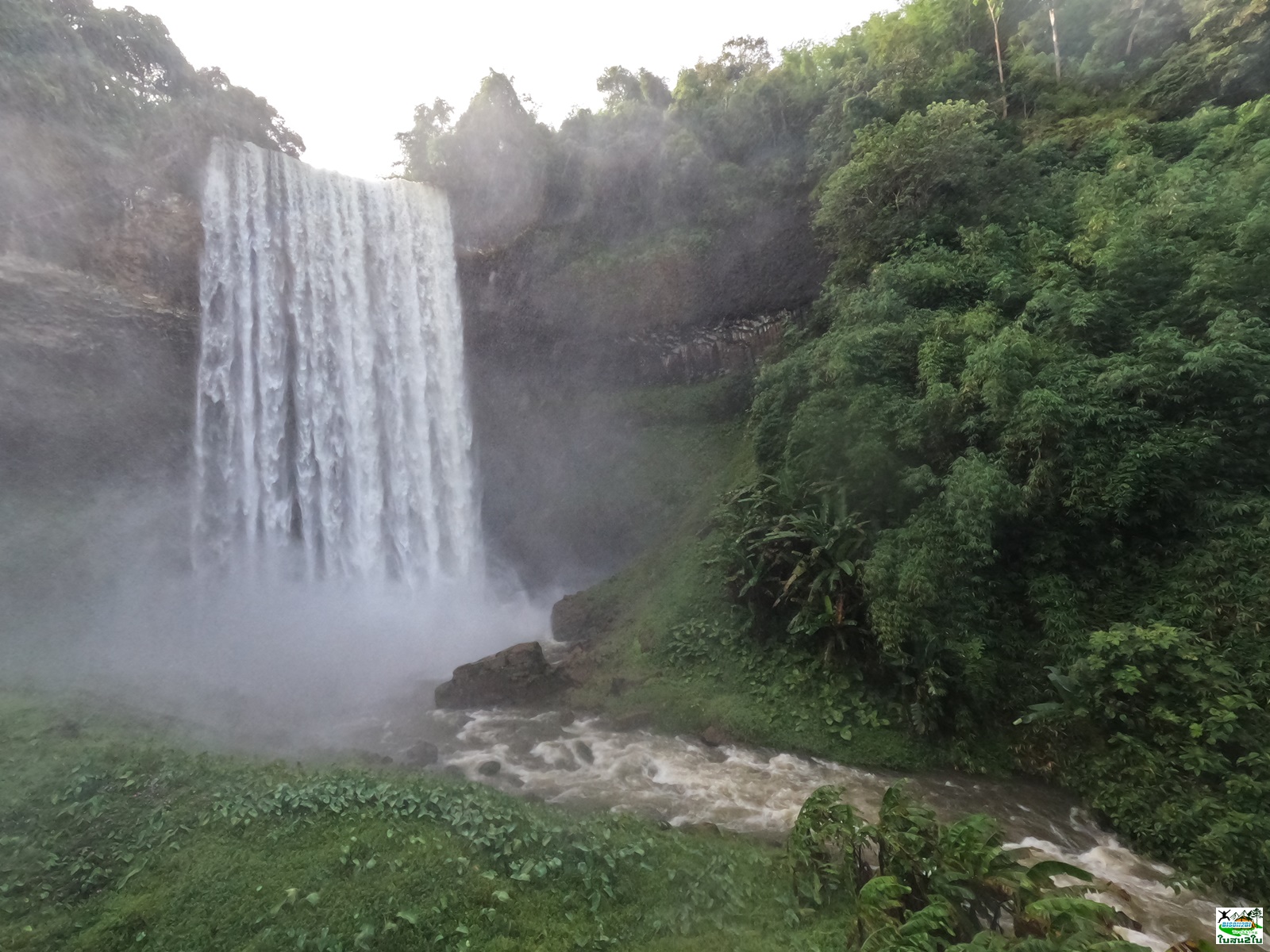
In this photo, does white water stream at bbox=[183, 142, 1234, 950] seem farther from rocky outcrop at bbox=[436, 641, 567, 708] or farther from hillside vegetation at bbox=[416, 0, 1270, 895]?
hillside vegetation at bbox=[416, 0, 1270, 895]

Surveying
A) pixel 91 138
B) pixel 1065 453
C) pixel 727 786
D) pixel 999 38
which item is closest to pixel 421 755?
pixel 727 786

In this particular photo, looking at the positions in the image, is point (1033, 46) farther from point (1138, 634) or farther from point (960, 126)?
point (1138, 634)

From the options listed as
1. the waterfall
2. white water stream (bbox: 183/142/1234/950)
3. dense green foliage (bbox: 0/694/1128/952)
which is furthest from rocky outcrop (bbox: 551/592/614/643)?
dense green foliage (bbox: 0/694/1128/952)

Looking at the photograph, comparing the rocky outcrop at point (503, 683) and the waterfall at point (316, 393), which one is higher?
the waterfall at point (316, 393)

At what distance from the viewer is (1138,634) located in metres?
6.92

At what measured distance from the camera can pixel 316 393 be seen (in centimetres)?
1806

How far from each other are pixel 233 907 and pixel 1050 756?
8.61 metres

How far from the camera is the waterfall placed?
57.7 ft

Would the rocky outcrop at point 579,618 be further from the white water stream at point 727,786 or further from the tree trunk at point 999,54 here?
the tree trunk at point 999,54

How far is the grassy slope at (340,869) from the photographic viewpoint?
473 cm

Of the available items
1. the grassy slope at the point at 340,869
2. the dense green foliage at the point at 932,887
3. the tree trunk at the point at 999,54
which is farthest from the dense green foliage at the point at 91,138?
the tree trunk at the point at 999,54

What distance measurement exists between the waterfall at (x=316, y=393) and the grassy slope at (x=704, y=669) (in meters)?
6.86

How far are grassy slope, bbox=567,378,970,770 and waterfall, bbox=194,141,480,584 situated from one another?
22.5 ft

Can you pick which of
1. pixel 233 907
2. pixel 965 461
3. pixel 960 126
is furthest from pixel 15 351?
pixel 960 126
